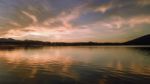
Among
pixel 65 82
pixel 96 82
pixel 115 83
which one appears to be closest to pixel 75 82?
pixel 65 82

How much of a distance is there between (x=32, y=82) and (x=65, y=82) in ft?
13.6

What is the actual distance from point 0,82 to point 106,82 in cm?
1329

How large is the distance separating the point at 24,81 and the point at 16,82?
3.54ft

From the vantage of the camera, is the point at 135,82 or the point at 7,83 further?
the point at 135,82

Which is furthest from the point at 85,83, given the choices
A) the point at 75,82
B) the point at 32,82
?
the point at 32,82

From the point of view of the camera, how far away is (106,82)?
22.9 meters

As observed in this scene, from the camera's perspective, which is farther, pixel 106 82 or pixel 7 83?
pixel 106 82

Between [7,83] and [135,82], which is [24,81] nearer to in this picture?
[7,83]

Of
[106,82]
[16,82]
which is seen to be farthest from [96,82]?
[16,82]

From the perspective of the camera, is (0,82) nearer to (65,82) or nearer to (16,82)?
(16,82)

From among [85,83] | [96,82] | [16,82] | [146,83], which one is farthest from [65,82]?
[146,83]

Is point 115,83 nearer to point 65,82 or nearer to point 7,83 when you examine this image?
point 65,82

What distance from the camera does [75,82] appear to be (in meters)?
22.4

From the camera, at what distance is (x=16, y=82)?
22.0 metres
